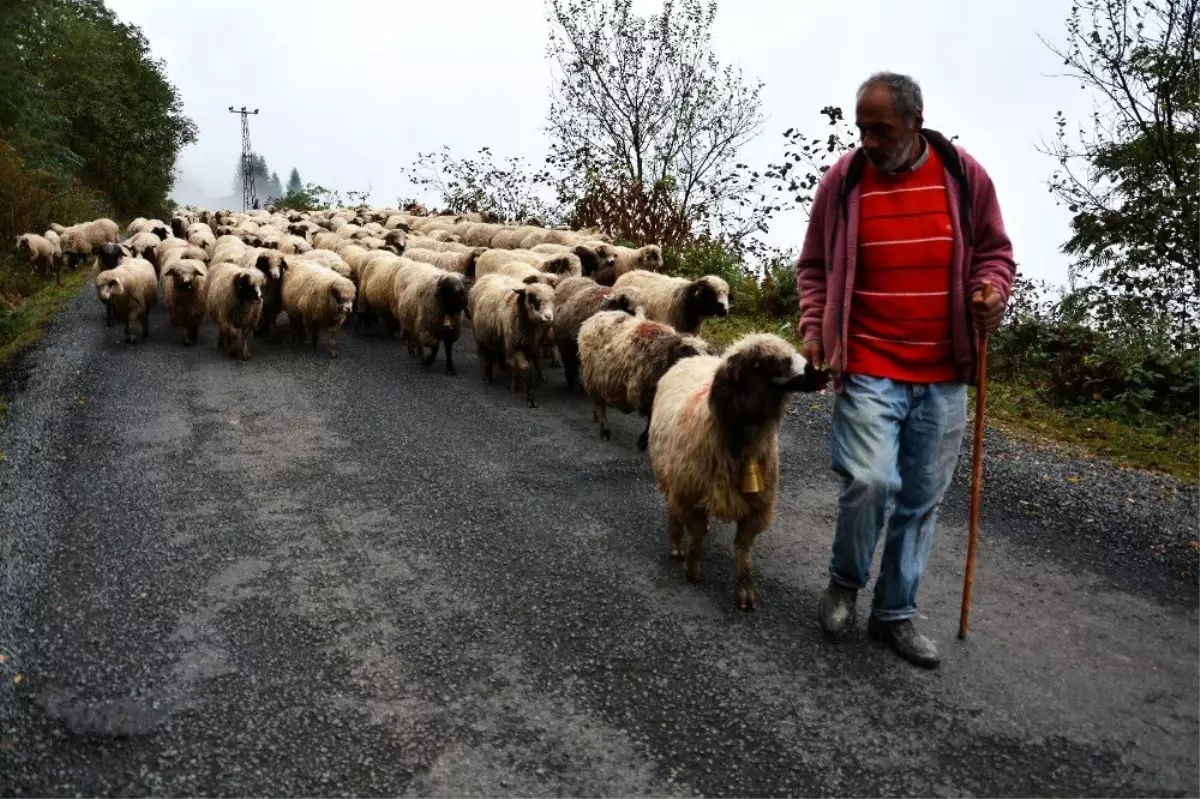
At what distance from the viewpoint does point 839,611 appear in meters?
4.14

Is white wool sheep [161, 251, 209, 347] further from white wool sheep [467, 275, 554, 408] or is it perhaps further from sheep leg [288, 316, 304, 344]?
white wool sheep [467, 275, 554, 408]

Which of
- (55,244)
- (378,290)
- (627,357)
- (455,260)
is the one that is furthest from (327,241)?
(627,357)

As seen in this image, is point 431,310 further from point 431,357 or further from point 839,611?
point 839,611

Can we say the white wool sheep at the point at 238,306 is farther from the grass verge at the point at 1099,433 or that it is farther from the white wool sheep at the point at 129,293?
the grass verge at the point at 1099,433

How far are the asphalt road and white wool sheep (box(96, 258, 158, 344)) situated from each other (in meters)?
4.82

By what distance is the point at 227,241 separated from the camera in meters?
15.2

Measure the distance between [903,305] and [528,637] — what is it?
2.50 metres

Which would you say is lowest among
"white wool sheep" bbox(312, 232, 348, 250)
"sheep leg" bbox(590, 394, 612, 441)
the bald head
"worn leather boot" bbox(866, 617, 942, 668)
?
"worn leather boot" bbox(866, 617, 942, 668)

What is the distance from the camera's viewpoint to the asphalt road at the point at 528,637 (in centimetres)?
327

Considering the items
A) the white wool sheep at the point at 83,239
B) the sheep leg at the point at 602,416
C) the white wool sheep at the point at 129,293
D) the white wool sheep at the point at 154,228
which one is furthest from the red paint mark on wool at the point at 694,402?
the white wool sheep at the point at 83,239

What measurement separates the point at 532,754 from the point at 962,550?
133 inches

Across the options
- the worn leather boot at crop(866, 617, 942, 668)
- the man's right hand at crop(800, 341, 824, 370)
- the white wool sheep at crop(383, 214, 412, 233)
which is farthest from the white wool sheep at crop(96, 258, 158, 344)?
the worn leather boot at crop(866, 617, 942, 668)

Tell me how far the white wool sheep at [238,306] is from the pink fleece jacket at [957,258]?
348 inches

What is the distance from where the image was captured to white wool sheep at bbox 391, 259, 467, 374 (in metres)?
10.4
